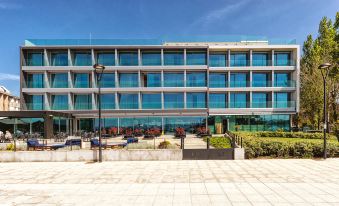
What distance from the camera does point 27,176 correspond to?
33.4 ft

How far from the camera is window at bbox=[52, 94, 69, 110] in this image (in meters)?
30.8

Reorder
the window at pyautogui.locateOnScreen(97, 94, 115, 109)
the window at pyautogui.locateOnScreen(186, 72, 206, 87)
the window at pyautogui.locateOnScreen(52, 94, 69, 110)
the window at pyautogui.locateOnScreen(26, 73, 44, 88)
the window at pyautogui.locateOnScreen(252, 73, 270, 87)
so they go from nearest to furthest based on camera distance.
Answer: the window at pyautogui.locateOnScreen(26, 73, 44, 88), the window at pyautogui.locateOnScreen(52, 94, 69, 110), the window at pyautogui.locateOnScreen(97, 94, 115, 109), the window at pyautogui.locateOnScreen(186, 72, 206, 87), the window at pyautogui.locateOnScreen(252, 73, 270, 87)

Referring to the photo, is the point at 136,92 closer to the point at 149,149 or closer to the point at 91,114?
the point at 91,114

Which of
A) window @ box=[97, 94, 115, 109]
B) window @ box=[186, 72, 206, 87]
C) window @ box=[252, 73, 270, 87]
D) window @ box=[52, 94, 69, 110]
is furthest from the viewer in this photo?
window @ box=[252, 73, 270, 87]

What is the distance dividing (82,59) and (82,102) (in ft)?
22.9

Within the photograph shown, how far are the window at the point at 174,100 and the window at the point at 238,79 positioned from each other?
361 inches

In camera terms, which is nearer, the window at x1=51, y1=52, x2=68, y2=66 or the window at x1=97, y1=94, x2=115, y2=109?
→ the window at x1=97, y1=94, x2=115, y2=109

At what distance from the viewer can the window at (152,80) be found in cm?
3150

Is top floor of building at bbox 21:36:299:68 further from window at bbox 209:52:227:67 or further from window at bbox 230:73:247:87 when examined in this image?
window at bbox 230:73:247:87

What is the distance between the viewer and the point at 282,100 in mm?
32969

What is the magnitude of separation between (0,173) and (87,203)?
24.9 ft

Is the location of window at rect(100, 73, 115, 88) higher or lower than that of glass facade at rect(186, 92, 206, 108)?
higher

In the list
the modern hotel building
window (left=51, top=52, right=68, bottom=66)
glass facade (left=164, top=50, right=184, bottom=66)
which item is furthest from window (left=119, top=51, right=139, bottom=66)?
window (left=51, top=52, right=68, bottom=66)

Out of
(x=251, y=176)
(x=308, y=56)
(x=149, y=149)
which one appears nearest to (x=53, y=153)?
(x=149, y=149)
